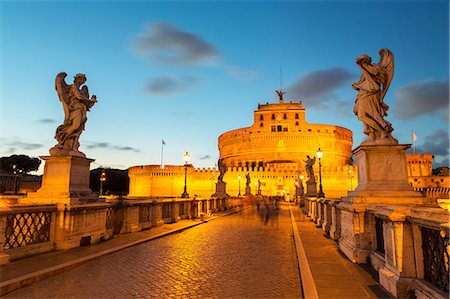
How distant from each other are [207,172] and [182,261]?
73588 mm

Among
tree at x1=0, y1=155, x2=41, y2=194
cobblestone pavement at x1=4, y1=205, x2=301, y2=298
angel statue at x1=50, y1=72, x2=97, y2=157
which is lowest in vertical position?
cobblestone pavement at x1=4, y1=205, x2=301, y2=298

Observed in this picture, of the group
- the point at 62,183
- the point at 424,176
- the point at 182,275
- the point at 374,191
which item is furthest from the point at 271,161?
the point at 182,275

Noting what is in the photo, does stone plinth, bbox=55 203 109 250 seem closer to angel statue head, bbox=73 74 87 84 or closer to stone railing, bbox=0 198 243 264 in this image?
stone railing, bbox=0 198 243 264

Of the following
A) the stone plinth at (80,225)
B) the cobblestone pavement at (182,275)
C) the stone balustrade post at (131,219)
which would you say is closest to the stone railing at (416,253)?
the cobblestone pavement at (182,275)

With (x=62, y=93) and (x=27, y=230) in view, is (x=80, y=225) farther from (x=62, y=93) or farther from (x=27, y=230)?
(x=62, y=93)

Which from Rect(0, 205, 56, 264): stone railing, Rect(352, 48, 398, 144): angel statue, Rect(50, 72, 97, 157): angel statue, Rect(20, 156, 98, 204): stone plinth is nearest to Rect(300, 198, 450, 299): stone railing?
Rect(352, 48, 398, 144): angel statue

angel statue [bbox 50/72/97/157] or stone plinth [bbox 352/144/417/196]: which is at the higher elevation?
angel statue [bbox 50/72/97/157]

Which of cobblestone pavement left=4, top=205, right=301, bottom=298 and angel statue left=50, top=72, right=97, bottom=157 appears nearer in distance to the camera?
cobblestone pavement left=4, top=205, right=301, bottom=298

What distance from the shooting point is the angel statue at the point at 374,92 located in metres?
7.31

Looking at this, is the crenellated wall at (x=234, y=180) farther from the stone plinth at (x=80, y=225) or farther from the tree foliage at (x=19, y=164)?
the stone plinth at (x=80, y=225)

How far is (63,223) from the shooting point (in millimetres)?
7902

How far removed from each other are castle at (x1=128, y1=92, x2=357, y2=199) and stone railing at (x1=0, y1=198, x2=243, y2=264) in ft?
203

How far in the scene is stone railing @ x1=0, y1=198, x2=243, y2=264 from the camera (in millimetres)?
6723

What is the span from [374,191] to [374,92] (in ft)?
8.04
